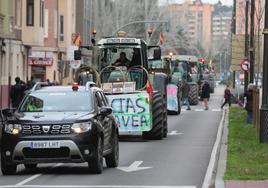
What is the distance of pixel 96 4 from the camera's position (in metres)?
85.6

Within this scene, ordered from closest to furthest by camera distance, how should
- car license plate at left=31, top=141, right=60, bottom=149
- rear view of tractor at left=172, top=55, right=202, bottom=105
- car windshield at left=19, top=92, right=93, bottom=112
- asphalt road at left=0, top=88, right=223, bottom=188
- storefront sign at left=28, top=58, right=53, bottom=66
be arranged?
1. asphalt road at left=0, top=88, right=223, bottom=188
2. car license plate at left=31, top=141, right=60, bottom=149
3. car windshield at left=19, top=92, right=93, bottom=112
4. rear view of tractor at left=172, top=55, right=202, bottom=105
5. storefront sign at left=28, top=58, right=53, bottom=66

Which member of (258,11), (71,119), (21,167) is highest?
(258,11)

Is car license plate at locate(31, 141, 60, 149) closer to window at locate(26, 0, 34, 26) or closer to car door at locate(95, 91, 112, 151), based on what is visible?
car door at locate(95, 91, 112, 151)

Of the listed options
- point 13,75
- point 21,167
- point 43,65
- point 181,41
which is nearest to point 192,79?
point 43,65

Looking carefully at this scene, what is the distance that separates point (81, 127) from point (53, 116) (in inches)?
25.0

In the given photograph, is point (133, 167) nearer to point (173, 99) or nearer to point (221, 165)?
point (221, 165)

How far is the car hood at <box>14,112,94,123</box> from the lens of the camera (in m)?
15.9

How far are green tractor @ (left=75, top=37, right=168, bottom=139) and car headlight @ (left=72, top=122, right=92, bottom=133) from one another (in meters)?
9.57

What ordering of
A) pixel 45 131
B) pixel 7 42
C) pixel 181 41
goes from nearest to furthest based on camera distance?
pixel 45 131
pixel 7 42
pixel 181 41

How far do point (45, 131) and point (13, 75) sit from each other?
33293 millimetres

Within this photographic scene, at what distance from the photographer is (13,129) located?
52.3ft

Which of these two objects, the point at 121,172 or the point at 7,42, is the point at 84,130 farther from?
the point at 7,42

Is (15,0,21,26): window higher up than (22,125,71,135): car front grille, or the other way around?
(15,0,21,26): window

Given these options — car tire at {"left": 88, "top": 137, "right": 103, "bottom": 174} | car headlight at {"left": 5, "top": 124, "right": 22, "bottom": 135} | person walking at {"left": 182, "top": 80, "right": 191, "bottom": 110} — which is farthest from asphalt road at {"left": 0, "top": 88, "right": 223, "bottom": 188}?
person walking at {"left": 182, "top": 80, "right": 191, "bottom": 110}
